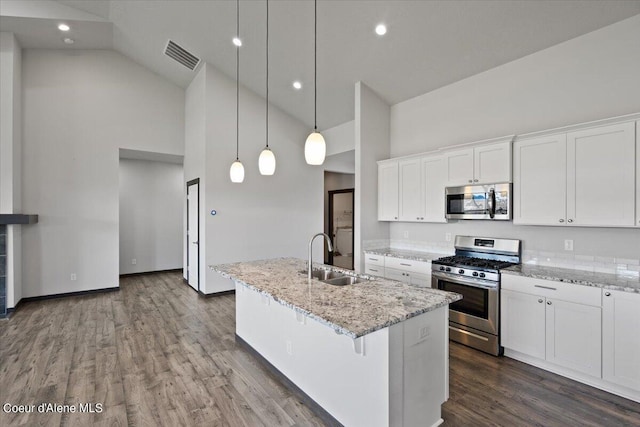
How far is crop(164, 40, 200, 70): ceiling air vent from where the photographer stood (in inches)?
197

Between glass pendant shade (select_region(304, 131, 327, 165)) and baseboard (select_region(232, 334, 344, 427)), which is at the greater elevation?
glass pendant shade (select_region(304, 131, 327, 165))

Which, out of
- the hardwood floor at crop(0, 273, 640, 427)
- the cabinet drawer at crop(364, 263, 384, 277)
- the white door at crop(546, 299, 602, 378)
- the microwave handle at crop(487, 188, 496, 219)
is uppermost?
the microwave handle at crop(487, 188, 496, 219)

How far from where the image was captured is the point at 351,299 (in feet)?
6.52

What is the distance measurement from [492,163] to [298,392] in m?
3.11

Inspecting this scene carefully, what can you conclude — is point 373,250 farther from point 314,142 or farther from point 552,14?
point 552,14

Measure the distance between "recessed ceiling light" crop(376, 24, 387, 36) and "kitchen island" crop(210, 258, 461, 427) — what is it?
2869mm

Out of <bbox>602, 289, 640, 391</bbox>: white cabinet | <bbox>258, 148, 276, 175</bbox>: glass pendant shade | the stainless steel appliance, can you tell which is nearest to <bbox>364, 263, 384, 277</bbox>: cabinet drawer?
the stainless steel appliance

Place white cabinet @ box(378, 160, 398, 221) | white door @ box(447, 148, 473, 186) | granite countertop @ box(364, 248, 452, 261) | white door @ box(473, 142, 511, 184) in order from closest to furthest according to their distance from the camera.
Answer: white door @ box(473, 142, 511, 184) → white door @ box(447, 148, 473, 186) → granite countertop @ box(364, 248, 452, 261) → white cabinet @ box(378, 160, 398, 221)

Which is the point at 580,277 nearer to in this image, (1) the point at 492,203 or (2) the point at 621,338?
(2) the point at 621,338

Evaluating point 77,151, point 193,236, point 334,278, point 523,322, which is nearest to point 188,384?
point 334,278

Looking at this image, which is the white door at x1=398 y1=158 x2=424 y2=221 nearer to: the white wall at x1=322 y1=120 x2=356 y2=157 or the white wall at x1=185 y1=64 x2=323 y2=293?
the white wall at x1=322 y1=120 x2=356 y2=157

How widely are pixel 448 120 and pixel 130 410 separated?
15.4 feet

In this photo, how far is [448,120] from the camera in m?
4.26

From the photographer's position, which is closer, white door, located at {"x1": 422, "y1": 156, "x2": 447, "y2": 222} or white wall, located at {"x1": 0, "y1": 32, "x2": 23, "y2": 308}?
white door, located at {"x1": 422, "y1": 156, "x2": 447, "y2": 222}
